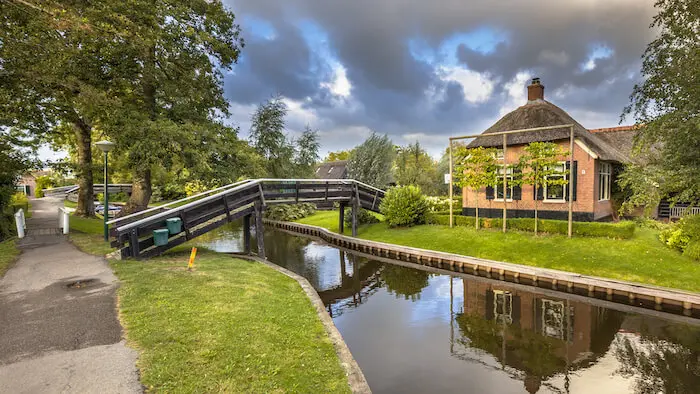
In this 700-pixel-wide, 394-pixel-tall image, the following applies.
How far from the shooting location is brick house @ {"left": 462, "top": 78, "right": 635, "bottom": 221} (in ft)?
58.4

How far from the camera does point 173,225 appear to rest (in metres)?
12.9

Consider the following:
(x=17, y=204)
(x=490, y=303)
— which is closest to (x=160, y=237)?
(x=490, y=303)

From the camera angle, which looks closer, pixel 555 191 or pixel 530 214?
pixel 555 191

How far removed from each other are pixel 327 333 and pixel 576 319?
7563 mm

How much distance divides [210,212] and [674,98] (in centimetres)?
1774

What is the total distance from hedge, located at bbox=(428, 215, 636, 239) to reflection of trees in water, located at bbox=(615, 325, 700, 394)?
6.11 metres

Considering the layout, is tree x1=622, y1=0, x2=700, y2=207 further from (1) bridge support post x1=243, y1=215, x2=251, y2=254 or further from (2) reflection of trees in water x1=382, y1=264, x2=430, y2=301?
(1) bridge support post x1=243, y1=215, x2=251, y2=254

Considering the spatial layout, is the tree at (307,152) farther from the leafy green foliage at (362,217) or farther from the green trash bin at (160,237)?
the green trash bin at (160,237)

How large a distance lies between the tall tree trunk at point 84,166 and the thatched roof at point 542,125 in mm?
23178

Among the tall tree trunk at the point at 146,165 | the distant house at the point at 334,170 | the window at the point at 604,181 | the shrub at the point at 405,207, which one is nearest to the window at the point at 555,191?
the window at the point at 604,181

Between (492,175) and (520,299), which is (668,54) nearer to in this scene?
(492,175)

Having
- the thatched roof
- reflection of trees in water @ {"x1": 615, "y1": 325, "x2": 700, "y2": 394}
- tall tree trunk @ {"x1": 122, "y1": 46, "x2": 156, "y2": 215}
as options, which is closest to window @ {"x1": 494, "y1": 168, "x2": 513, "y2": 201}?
the thatched roof

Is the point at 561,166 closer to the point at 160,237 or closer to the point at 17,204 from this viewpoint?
the point at 160,237

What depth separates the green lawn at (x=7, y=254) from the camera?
10.0m
